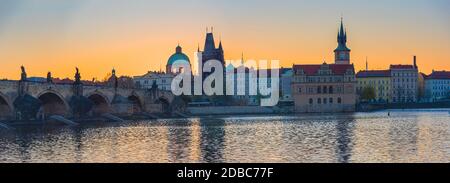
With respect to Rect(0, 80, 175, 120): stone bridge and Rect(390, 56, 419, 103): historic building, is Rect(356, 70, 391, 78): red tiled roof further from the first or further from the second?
Rect(0, 80, 175, 120): stone bridge

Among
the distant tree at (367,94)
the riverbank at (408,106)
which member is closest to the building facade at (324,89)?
the riverbank at (408,106)

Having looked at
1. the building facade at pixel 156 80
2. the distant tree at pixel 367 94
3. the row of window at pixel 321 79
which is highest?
the building facade at pixel 156 80

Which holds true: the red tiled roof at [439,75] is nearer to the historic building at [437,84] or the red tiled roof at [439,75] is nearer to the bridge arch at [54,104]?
the historic building at [437,84]

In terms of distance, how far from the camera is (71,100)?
7619cm

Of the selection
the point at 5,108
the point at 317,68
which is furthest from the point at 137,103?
the point at 317,68

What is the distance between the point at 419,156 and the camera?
2998cm

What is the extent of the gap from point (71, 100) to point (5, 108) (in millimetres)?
10667

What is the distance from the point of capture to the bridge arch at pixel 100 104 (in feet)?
279

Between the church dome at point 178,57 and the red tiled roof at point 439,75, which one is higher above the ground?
the church dome at point 178,57

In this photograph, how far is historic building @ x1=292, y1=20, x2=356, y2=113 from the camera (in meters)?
125

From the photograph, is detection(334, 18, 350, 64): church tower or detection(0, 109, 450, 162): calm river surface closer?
detection(0, 109, 450, 162): calm river surface

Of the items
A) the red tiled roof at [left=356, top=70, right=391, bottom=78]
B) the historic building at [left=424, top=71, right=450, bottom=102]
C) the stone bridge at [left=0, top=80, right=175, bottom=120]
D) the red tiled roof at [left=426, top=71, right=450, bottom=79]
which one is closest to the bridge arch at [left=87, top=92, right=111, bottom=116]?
the stone bridge at [left=0, top=80, right=175, bottom=120]
